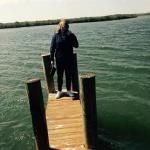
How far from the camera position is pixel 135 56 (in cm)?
2242

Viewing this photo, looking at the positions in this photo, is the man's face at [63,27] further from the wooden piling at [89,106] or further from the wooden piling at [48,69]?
the wooden piling at [89,106]

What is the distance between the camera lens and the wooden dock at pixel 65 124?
23.3 feet

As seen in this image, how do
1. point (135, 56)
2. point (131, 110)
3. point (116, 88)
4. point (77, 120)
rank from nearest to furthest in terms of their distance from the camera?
point (77, 120) → point (131, 110) → point (116, 88) → point (135, 56)

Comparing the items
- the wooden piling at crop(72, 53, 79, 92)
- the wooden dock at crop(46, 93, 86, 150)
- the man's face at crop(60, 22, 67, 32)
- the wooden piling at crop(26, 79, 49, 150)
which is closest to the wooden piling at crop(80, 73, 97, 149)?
the wooden dock at crop(46, 93, 86, 150)

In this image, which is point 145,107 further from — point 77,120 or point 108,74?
point 108,74

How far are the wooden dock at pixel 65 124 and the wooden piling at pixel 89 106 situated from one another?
12.3 inches

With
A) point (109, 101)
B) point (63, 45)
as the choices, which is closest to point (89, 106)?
point (63, 45)

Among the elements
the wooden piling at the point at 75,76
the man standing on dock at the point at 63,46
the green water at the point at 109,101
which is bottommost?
the green water at the point at 109,101

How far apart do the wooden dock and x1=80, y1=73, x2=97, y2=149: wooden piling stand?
313 millimetres

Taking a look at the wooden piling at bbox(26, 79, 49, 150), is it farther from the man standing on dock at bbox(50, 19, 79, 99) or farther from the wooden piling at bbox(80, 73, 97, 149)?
the man standing on dock at bbox(50, 19, 79, 99)

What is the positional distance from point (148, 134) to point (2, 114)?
5.54m

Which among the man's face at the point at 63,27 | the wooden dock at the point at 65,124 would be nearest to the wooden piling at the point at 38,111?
the wooden dock at the point at 65,124

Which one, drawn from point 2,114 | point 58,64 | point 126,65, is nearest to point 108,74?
point 126,65

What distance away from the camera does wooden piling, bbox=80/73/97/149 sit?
6.26m
